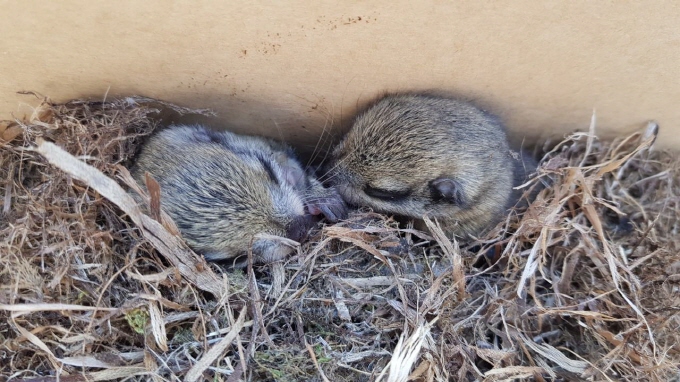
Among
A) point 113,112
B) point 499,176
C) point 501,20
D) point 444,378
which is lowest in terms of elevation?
point 444,378

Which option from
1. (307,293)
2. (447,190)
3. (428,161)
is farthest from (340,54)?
(307,293)

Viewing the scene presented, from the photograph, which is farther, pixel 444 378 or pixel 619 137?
pixel 619 137

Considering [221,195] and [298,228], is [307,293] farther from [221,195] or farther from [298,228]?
[221,195]

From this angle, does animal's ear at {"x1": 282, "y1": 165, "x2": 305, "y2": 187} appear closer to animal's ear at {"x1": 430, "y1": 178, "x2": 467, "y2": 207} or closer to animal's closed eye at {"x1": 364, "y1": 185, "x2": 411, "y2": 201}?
animal's closed eye at {"x1": 364, "y1": 185, "x2": 411, "y2": 201}

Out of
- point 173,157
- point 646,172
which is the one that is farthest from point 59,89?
point 646,172

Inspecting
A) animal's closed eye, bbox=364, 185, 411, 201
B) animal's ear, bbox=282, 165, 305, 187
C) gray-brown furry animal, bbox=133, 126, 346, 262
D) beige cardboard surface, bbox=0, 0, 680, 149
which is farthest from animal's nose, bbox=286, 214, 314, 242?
beige cardboard surface, bbox=0, 0, 680, 149

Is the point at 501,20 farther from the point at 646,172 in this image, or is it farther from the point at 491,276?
the point at 646,172

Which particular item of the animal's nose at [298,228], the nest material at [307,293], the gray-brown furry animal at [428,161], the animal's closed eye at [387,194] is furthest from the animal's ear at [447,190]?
the animal's nose at [298,228]
